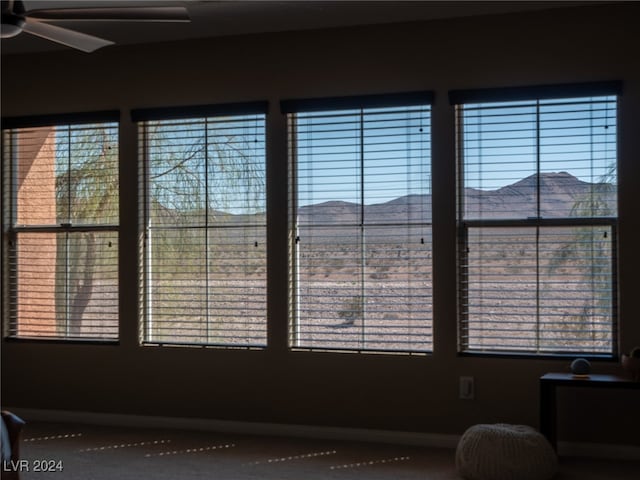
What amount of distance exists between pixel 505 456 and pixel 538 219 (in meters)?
1.54

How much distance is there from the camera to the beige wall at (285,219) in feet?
15.5

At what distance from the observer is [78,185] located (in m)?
5.77

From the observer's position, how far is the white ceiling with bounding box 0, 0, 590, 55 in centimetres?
475

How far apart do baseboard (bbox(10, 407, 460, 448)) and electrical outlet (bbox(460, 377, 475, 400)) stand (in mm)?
269

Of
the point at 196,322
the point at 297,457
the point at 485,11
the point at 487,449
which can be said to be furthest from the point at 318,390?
the point at 485,11

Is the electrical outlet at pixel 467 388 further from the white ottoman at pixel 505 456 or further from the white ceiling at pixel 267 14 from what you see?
the white ceiling at pixel 267 14

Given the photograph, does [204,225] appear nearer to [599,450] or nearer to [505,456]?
[505,456]

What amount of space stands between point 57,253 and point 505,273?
329cm

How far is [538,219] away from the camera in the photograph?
15.9 ft

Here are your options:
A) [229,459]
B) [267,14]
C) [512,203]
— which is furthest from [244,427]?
[267,14]

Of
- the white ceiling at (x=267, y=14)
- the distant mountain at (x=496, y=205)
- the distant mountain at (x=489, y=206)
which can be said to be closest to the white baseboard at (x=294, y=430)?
the distant mountain at (x=489, y=206)

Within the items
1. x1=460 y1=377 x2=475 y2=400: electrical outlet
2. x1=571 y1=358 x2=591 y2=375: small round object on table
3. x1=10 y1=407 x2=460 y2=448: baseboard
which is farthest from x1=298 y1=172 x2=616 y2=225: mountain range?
x1=10 y1=407 x2=460 y2=448: baseboard

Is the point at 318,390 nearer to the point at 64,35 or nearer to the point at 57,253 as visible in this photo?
the point at 57,253

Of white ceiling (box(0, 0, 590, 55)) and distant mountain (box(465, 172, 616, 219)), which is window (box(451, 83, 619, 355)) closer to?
distant mountain (box(465, 172, 616, 219))
